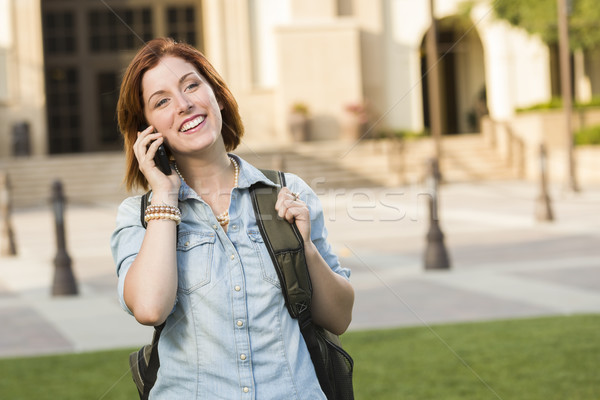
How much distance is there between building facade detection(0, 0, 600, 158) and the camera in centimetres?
2825

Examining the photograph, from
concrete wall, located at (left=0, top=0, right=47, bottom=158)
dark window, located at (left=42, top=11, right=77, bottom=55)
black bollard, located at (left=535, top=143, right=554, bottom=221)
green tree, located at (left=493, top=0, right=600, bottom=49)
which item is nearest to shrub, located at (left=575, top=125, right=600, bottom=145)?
green tree, located at (left=493, top=0, right=600, bottom=49)

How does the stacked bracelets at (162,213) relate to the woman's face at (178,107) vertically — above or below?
below

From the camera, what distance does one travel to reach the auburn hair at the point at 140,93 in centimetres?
236

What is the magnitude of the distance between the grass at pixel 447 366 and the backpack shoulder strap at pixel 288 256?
2.88 metres

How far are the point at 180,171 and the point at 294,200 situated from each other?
0.36 metres

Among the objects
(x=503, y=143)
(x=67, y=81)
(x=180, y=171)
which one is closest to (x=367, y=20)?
(x=503, y=143)

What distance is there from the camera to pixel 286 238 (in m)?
2.30

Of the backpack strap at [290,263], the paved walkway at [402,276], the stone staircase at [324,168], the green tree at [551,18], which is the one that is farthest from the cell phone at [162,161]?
the green tree at [551,18]

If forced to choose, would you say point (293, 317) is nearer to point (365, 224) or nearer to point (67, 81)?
point (365, 224)

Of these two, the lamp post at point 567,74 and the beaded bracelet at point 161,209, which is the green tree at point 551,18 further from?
the beaded bracelet at point 161,209

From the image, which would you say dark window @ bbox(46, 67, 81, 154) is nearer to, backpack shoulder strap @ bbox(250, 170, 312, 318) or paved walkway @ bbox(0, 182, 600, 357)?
paved walkway @ bbox(0, 182, 600, 357)

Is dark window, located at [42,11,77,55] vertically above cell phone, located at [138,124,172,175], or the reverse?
dark window, located at [42,11,77,55]

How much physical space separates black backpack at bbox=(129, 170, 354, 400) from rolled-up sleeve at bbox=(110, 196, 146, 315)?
32mm

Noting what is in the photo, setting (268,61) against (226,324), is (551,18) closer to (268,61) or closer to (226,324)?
(268,61)
